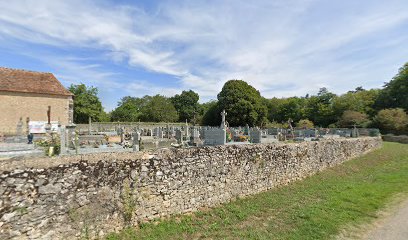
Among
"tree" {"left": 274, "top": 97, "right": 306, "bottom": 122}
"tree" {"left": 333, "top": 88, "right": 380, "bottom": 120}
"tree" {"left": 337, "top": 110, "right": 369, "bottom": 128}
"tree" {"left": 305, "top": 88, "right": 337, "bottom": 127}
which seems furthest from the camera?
"tree" {"left": 274, "top": 97, "right": 306, "bottom": 122}

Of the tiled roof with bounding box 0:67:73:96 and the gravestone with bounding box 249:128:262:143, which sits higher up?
the tiled roof with bounding box 0:67:73:96

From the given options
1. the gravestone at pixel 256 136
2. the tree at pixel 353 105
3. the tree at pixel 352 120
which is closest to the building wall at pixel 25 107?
the gravestone at pixel 256 136

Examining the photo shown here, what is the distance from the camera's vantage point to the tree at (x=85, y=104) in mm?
49844

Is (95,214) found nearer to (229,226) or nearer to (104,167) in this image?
(104,167)

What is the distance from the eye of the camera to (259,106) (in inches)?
1965

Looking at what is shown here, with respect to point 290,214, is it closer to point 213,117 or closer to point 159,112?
point 213,117

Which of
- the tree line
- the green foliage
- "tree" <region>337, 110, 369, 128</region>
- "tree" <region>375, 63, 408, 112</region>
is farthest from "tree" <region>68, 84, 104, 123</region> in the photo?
"tree" <region>375, 63, 408, 112</region>

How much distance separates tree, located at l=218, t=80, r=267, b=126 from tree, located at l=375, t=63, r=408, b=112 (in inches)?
895

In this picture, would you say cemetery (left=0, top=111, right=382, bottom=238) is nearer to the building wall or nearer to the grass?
the grass

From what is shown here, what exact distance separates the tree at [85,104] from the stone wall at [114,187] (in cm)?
4771

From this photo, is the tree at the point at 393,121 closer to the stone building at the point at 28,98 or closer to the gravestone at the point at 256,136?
the gravestone at the point at 256,136

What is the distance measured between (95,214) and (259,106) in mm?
46823

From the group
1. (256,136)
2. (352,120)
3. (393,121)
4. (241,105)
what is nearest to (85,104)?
(241,105)

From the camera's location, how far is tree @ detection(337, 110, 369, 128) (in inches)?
1676
